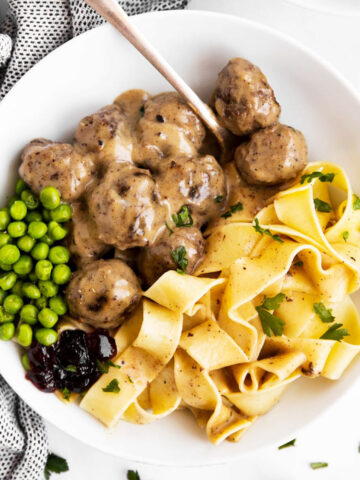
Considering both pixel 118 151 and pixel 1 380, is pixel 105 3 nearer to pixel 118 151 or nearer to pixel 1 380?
pixel 118 151

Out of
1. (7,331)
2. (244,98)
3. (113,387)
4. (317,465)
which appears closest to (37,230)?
(7,331)

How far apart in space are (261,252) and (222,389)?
120 centimetres

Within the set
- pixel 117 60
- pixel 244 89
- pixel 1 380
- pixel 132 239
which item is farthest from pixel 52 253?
pixel 244 89

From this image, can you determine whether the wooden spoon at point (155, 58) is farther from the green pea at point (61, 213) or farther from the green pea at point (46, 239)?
the green pea at point (46, 239)

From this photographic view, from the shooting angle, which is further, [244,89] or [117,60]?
[117,60]

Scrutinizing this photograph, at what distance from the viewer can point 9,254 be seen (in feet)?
14.9

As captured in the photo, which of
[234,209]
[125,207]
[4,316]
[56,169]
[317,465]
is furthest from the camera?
[317,465]

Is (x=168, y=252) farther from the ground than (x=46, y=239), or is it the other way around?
(x=168, y=252)

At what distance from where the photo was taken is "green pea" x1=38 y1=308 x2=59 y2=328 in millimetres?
4527

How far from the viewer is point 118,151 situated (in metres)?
4.70

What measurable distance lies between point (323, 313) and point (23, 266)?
2457 millimetres

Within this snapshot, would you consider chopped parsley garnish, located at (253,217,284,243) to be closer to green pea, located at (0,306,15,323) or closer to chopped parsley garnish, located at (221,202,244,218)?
chopped parsley garnish, located at (221,202,244,218)

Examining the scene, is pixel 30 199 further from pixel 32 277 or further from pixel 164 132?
pixel 164 132

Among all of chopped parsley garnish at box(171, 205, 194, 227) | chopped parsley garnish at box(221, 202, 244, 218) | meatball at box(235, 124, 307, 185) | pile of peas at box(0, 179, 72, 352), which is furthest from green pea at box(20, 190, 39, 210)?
meatball at box(235, 124, 307, 185)
